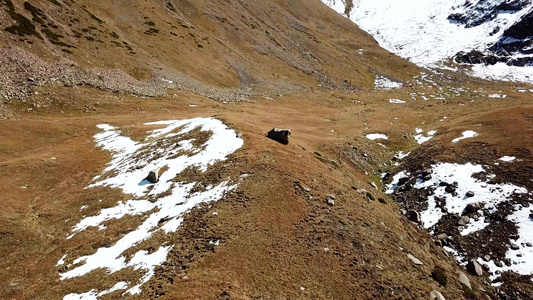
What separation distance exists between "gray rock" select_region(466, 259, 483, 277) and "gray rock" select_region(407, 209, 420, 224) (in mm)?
5516

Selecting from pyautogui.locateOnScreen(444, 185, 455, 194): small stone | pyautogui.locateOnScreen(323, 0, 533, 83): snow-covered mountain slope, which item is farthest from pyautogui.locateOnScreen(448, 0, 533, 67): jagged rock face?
pyautogui.locateOnScreen(444, 185, 455, 194): small stone

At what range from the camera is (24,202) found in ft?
84.8

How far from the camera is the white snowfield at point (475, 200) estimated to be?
22.1m

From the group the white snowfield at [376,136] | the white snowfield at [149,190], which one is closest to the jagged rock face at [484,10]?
the white snowfield at [376,136]

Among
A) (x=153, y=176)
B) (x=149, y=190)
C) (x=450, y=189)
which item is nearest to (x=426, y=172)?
(x=450, y=189)

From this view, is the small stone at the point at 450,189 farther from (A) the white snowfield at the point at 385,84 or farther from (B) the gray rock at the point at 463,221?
(A) the white snowfield at the point at 385,84

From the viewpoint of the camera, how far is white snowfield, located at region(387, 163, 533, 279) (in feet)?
72.6

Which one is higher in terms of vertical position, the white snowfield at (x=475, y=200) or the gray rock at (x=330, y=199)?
the gray rock at (x=330, y=199)

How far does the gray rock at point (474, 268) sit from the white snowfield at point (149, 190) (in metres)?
18.4

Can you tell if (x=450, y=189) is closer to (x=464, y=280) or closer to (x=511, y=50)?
(x=464, y=280)

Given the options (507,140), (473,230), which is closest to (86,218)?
(473,230)

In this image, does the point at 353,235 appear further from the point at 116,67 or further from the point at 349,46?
the point at 349,46

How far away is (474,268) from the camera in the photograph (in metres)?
21.3

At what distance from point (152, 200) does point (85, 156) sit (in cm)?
1727
